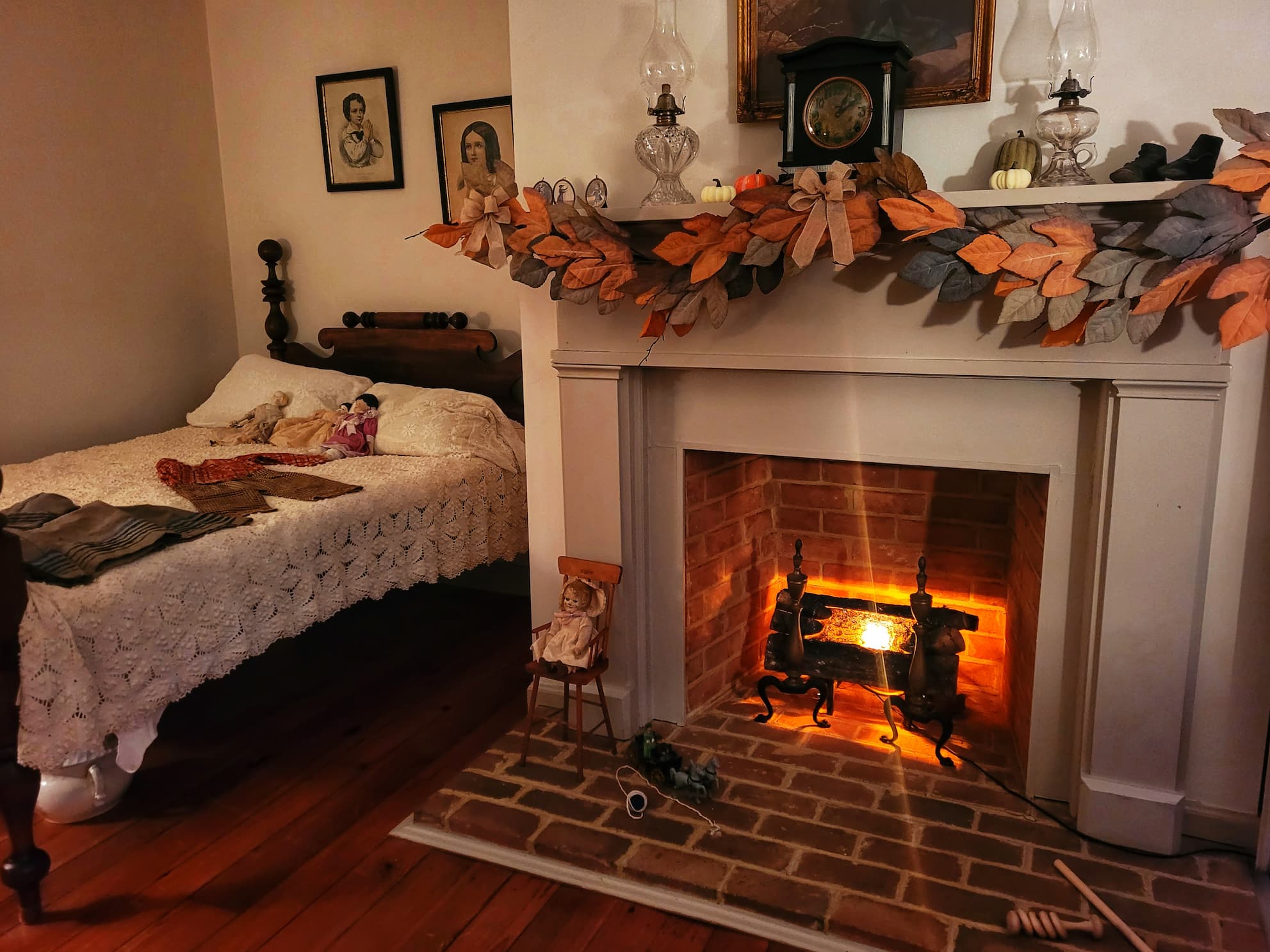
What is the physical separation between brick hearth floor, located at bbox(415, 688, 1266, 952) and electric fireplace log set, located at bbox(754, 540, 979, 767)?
0.33 ft

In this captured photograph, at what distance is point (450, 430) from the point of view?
326 centimetres

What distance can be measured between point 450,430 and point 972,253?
6.74ft

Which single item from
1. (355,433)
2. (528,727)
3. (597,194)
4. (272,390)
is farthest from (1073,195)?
(272,390)

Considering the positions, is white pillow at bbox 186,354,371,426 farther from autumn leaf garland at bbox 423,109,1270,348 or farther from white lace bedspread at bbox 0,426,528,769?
autumn leaf garland at bbox 423,109,1270,348

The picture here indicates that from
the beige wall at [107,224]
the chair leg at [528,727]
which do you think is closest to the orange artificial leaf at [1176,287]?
the chair leg at [528,727]

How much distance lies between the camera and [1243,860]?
189 centimetres

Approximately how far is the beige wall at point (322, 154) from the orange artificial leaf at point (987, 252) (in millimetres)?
2290

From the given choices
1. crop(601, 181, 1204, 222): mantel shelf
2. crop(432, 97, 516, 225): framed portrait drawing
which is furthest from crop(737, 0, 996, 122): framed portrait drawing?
crop(432, 97, 516, 225): framed portrait drawing

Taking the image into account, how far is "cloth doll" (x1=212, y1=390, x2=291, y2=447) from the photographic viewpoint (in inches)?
138

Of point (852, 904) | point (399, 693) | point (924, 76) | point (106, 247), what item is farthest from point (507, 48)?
point (852, 904)

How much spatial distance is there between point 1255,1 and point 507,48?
2676mm

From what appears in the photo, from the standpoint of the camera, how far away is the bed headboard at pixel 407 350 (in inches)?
144

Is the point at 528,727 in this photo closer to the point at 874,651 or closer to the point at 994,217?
the point at 874,651

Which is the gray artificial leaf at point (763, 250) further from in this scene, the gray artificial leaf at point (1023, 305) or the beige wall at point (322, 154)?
the beige wall at point (322, 154)
